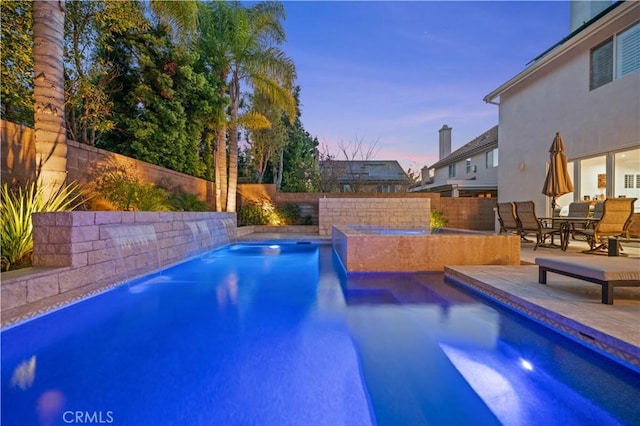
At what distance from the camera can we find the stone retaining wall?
12461 millimetres

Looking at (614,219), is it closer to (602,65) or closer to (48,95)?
(602,65)

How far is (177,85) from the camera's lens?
36.6ft

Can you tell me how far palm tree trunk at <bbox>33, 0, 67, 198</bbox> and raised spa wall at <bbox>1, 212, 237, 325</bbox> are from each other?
3.20 feet

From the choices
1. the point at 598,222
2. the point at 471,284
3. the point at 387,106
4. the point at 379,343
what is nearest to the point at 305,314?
the point at 379,343

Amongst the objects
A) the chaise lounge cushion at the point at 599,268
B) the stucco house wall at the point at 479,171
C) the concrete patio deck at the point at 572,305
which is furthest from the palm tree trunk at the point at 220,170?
the stucco house wall at the point at 479,171

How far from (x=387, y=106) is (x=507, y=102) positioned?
6.74m

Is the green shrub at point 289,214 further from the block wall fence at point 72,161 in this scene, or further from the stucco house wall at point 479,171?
the stucco house wall at point 479,171

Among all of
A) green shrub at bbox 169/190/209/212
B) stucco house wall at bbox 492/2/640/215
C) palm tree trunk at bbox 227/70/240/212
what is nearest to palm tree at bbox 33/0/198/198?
green shrub at bbox 169/190/209/212

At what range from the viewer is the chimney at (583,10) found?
11.3m

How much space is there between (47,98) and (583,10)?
55.6 ft

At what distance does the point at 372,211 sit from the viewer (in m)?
12.5

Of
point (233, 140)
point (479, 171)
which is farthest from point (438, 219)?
point (233, 140)

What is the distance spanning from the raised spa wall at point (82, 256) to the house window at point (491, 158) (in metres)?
17.3

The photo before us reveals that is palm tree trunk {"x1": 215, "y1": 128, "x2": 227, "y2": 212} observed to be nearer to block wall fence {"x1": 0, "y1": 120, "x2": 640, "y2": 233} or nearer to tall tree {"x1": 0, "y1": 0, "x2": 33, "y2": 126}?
block wall fence {"x1": 0, "y1": 120, "x2": 640, "y2": 233}
